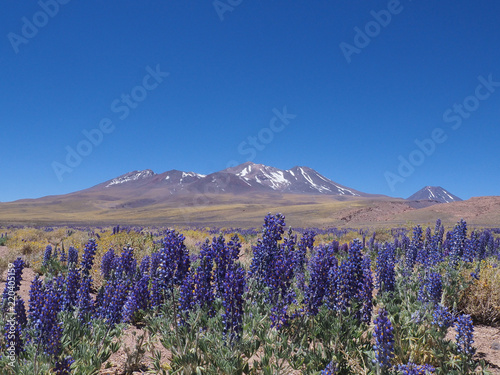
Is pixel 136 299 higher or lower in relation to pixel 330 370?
higher

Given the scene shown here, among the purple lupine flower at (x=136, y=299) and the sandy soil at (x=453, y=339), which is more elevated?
the purple lupine flower at (x=136, y=299)

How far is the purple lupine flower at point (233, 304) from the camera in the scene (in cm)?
338

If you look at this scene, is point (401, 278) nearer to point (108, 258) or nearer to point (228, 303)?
point (228, 303)

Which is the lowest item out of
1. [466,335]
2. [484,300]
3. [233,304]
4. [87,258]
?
[484,300]

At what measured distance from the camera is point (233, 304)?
341 cm

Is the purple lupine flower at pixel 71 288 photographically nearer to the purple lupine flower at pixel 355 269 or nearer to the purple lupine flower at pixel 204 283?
the purple lupine flower at pixel 204 283

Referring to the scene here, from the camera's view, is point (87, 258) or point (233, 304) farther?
point (87, 258)

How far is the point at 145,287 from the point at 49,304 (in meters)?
1.39

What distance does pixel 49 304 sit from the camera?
125 inches

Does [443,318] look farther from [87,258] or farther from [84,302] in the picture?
[87,258]

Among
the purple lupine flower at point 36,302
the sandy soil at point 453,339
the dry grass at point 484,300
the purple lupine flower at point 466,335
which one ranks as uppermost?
the purple lupine flower at point 36,302

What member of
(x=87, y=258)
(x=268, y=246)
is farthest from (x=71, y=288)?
(x=268, y=246)

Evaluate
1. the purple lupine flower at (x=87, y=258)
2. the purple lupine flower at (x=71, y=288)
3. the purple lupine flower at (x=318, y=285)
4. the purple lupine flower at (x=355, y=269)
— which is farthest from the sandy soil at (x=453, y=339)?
the purple lupine flower at (x=355, y=269)

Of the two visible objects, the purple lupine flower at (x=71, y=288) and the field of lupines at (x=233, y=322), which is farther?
the purple lupine flower at (x=71, y=288)
